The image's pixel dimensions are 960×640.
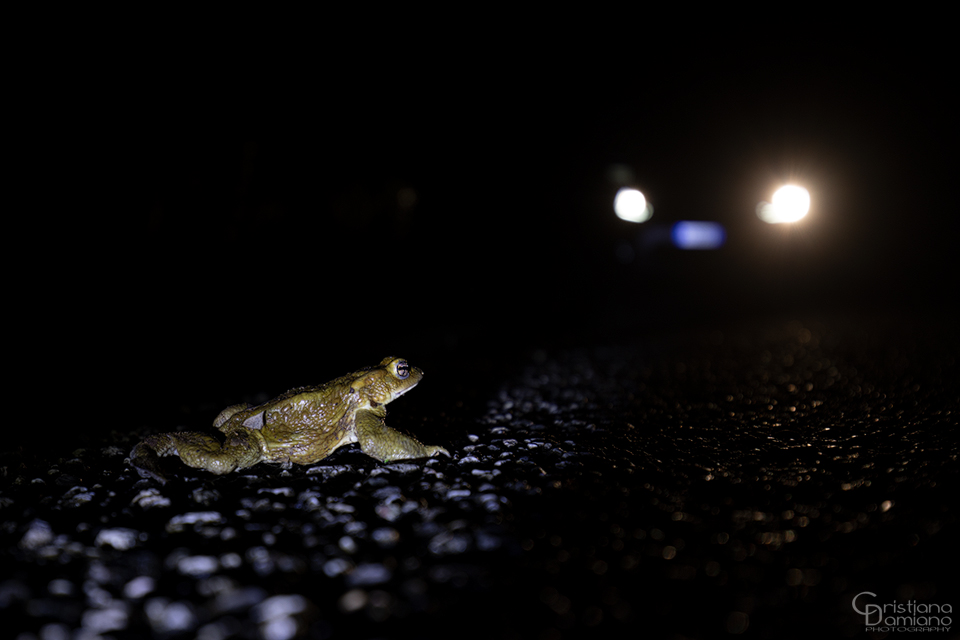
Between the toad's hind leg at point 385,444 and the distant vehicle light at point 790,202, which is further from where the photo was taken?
the distant vehicle light at point 790,202

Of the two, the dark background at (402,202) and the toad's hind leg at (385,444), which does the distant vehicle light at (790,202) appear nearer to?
the dark background at (402,202)

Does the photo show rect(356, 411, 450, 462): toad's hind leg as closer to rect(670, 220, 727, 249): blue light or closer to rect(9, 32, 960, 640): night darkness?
rect(9, 32, 960, 640): night darkness

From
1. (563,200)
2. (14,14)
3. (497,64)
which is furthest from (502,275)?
(14,14)

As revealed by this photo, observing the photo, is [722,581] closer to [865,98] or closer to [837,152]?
[865,98]

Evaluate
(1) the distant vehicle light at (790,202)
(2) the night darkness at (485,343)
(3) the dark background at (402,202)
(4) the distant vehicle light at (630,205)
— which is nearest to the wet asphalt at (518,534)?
(2) the night darkness at (485,343)

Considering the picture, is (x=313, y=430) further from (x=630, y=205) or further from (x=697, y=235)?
(x=697, y=235)

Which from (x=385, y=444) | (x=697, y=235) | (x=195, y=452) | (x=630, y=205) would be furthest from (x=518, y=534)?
(x=697, y=235)
